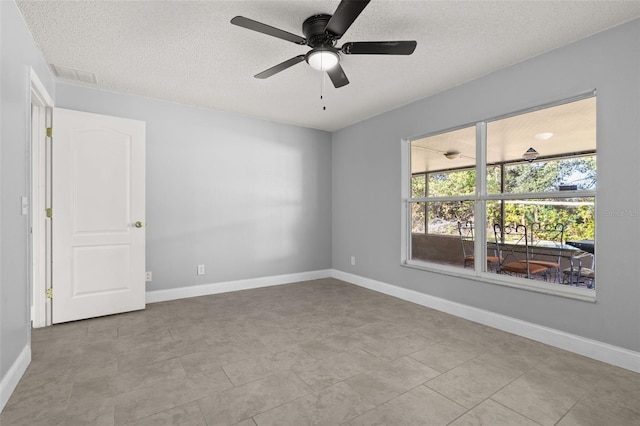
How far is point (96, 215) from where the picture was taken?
11.0 feet

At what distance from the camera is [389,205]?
4.32 m

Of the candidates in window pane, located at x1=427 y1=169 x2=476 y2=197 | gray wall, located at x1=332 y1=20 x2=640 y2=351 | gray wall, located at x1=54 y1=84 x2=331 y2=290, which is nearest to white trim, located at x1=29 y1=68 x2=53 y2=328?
gray wall, located at x1=54 y1=84 x2=331 y2=290

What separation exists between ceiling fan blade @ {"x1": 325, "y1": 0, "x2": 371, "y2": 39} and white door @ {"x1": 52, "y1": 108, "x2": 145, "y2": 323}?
267 cm

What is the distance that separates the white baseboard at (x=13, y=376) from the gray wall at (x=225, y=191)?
5.49 ft

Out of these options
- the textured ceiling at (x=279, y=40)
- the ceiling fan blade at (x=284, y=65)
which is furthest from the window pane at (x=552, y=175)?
the ceiling fan blade at (x=284, y=65)

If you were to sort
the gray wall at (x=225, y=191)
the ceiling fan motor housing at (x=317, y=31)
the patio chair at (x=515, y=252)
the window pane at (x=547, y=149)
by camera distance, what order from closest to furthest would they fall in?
the ceiling fan motor housing at (x=317, y=31) → the window pane at (x=547, y=149) → the patio chair at (x=515, y=252) → the gray wall at (x=225, y=191)

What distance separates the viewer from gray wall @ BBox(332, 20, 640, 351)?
2.29 m

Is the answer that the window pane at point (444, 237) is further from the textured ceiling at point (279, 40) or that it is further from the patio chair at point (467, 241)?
the textured ceiling at point (279, 40)

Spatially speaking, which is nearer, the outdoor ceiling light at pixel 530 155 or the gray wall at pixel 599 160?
the gray wall at pixel 599 160

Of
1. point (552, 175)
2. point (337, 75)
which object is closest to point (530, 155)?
point (552, 175)

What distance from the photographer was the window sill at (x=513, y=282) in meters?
2.57

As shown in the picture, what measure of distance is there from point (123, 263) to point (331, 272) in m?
3.14

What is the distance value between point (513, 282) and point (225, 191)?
3.67m

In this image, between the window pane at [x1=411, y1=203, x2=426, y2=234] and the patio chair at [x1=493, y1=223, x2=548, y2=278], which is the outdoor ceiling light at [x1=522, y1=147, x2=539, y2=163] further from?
the window pane at [x1=411, y1=203, x2=426, y2=234]
